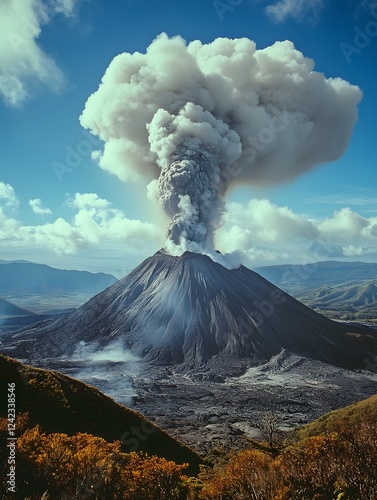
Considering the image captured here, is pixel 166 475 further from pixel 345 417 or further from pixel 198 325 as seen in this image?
pixel 198 325

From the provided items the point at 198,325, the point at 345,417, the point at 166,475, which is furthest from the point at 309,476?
the point at 198,325

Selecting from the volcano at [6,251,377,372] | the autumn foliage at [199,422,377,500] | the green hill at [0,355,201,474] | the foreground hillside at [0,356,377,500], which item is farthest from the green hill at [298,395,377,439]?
the volcano at [6,251,377,372]

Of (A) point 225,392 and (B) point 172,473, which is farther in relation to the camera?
(A) point 225,392

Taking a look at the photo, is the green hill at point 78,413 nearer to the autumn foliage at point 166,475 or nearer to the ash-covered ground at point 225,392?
the autumn foliage at point 166,475

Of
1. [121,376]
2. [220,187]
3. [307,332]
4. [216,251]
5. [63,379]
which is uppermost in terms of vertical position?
[220,187]

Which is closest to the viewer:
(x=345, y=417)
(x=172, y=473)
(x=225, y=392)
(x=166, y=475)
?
(x=166, y=475)

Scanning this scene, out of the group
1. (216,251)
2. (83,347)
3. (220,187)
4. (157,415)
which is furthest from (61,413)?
(220,187)

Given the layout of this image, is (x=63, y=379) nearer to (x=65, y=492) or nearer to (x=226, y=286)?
(x=65, y=492)
